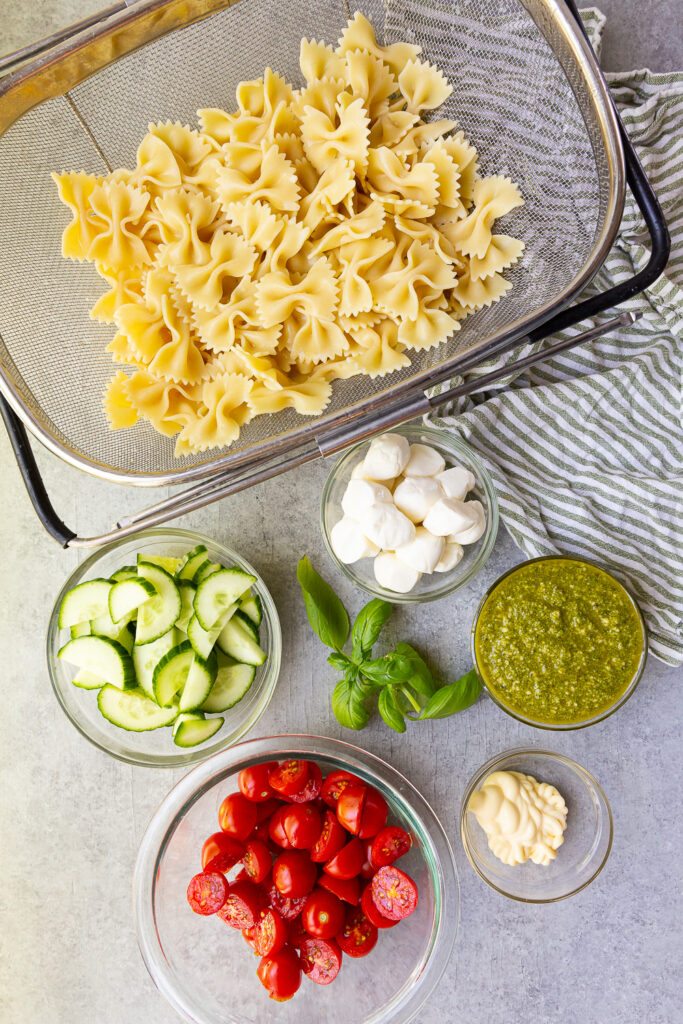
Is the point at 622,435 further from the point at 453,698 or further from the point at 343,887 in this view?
the point at 343,887

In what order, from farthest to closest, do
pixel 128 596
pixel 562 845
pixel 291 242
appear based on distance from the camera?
pixel 562 845 → pixel 128 596 → pixel 291 242

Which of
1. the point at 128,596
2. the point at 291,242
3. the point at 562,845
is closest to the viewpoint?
the point at 291,242

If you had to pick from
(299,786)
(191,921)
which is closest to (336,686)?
(299,786)

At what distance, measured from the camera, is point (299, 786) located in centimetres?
172

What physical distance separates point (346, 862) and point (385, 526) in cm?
72

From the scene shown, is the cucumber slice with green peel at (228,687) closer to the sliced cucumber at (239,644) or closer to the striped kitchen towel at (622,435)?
the sliced cucumber at (239,644)

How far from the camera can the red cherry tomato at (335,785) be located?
1745 millimetres

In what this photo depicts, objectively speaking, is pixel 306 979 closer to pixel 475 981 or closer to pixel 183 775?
pixel 475 981

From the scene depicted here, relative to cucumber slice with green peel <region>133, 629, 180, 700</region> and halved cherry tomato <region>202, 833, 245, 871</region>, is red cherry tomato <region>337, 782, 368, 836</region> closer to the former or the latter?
halved cherry tomato <region>202, 833, 245, 871</region>

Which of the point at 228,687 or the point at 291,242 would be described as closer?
the point at 291,242

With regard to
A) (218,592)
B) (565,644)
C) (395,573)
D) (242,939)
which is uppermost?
(218,592)

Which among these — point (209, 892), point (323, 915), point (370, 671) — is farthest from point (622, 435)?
point (209, 892)

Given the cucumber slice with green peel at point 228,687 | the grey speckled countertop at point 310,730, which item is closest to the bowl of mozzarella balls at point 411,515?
the grey speckled countertop at point 310,730

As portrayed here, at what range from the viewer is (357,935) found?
1.72m
